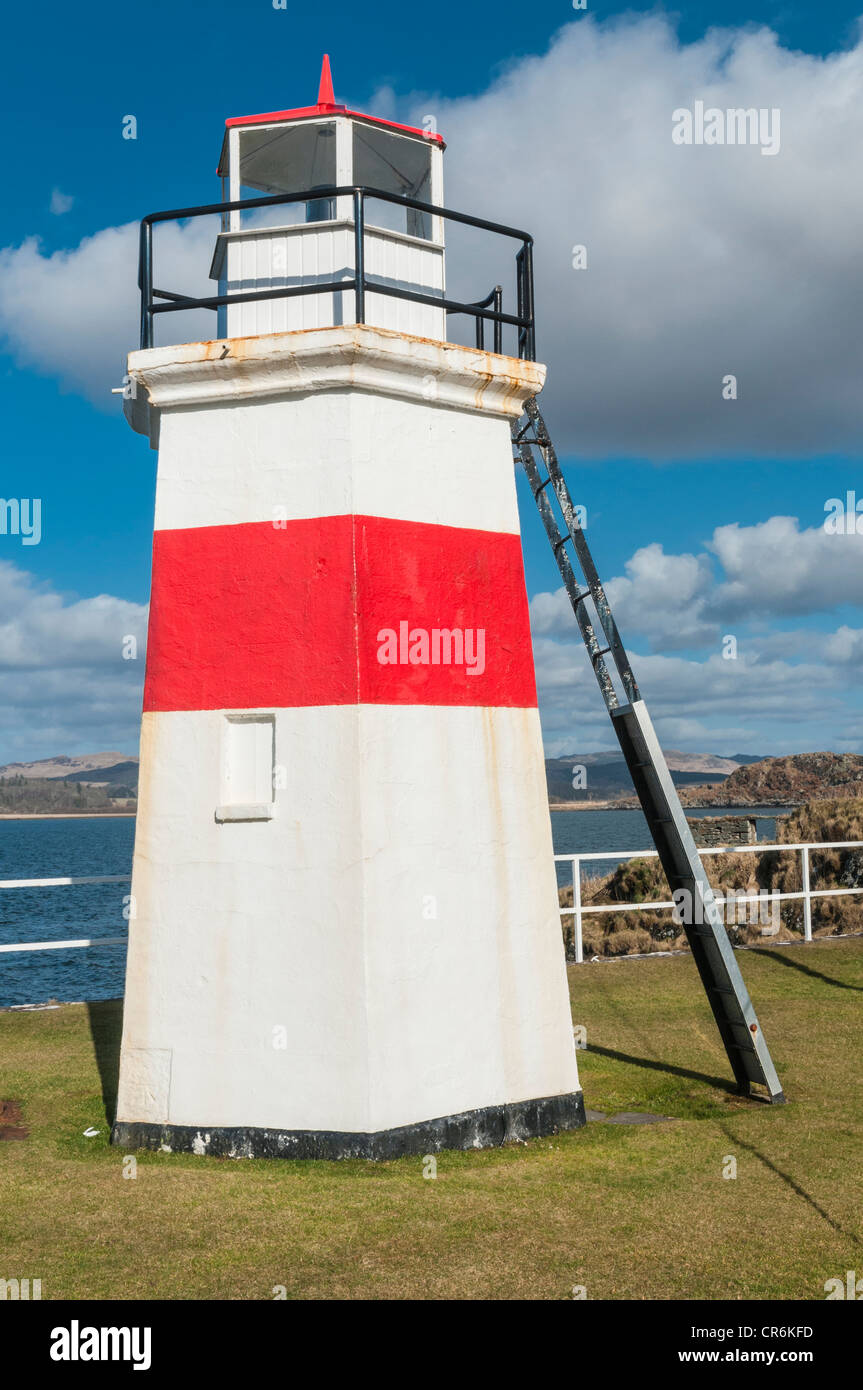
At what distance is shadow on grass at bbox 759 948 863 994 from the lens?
10.9m

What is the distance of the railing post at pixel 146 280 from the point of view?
23.3 feet

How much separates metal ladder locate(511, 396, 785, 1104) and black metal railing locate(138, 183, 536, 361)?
1.91 feet

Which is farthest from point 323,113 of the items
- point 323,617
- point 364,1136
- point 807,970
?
point 807,970

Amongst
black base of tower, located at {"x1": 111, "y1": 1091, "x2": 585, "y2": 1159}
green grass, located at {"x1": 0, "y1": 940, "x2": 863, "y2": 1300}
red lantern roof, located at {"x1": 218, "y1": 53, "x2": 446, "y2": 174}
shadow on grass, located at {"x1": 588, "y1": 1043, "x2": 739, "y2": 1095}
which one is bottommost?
green grass, located at {"x1": 0, "y1": 940, "x2": 863, "y2": 1300}

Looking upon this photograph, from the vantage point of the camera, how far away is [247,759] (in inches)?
267

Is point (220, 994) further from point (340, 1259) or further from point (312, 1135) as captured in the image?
point (340, 1259)

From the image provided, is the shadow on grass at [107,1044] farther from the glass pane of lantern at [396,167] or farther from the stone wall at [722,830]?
the stone wall at [722,830]

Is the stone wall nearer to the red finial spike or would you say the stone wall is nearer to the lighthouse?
the lighthouse

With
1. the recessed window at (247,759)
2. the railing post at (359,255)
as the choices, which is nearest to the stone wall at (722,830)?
the recessed window at (247,759)

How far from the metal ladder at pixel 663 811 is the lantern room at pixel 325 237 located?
119cm

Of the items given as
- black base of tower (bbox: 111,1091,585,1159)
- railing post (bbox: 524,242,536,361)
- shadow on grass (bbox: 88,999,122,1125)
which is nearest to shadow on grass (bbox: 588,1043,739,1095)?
black base of tower (bbox: 111,1091,585,1159)

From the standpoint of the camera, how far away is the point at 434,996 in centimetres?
656
